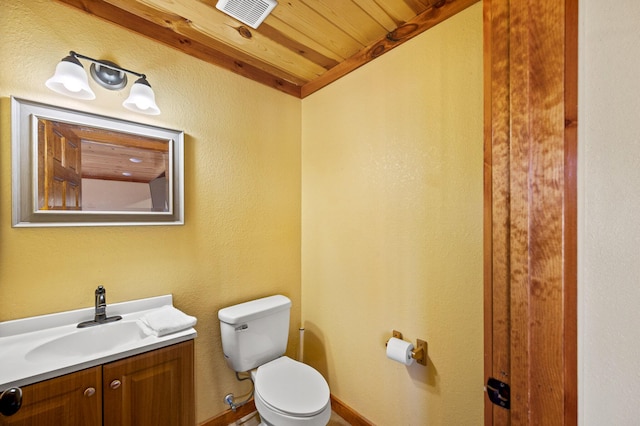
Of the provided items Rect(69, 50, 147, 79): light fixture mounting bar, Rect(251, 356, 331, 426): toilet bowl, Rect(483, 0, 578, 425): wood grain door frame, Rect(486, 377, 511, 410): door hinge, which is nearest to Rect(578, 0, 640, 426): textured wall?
Rect(483, 0, 578, 425): wood grain door frame

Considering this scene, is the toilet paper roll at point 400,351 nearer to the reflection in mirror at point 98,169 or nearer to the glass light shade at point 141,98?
the reflection in mirror at point 98,169

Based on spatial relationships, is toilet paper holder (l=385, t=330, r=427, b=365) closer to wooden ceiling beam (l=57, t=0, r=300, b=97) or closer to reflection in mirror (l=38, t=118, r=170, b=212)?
reflection in mirror (l=38, t=118, r=170, b=212)

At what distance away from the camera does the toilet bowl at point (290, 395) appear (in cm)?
127

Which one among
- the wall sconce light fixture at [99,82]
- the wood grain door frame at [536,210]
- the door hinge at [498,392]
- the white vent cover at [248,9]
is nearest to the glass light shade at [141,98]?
the wall sconce light fixture at [99,82]

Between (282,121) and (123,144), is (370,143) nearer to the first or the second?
(282,121)

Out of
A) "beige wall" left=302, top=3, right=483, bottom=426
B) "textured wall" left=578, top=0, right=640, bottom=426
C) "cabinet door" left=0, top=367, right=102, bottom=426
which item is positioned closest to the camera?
"textured wall" left=578, top=0, right=640, bottom=426

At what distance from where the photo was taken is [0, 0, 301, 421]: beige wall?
1193 mm

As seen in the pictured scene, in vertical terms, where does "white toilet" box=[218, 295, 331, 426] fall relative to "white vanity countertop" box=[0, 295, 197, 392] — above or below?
below

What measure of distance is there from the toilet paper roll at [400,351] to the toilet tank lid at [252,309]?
0.71 meters

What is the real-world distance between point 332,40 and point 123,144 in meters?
1.32

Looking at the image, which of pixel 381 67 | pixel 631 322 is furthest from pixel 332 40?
pixel 631 322

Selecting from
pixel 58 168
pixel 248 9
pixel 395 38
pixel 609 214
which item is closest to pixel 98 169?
pixel 58 168

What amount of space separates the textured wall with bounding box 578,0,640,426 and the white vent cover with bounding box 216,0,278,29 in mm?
1273

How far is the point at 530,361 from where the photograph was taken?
1.81 ft
